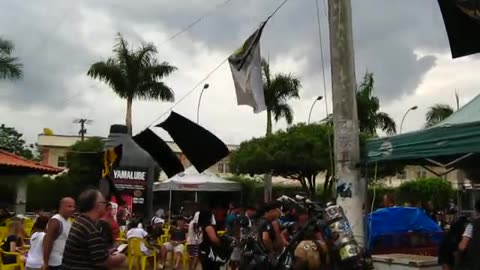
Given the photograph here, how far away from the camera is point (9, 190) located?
27219 millimetres

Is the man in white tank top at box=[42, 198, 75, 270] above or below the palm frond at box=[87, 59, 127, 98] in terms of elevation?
below

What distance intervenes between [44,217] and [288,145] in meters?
24.6

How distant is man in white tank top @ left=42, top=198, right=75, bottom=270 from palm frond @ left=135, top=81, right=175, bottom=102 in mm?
29631

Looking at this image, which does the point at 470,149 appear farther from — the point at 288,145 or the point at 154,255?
the point at 288,145

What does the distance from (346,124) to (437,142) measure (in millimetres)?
1407

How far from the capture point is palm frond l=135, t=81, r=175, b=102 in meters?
36.0

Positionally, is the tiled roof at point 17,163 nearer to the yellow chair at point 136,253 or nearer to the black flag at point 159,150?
the yellow chair at point 136,253

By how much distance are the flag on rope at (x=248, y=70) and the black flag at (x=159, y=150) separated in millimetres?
2504

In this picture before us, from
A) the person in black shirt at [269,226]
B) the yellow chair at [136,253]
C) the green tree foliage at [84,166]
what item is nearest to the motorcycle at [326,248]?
the person in black shirt at [269,226]

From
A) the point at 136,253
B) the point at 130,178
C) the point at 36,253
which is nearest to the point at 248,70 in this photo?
the point at 36,253

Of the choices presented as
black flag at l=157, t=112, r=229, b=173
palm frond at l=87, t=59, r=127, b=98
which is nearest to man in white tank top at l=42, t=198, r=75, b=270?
black flag at l=157, t=112, r=229, b=173

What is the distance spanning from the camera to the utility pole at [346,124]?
890 cm

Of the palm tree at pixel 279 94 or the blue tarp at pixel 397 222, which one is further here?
the palm tree at pixel 279 94

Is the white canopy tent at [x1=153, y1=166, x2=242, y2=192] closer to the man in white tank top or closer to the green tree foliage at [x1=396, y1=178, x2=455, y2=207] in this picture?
the green tree foliage at [x1=396, y1=178, x2=455, y2=207]
